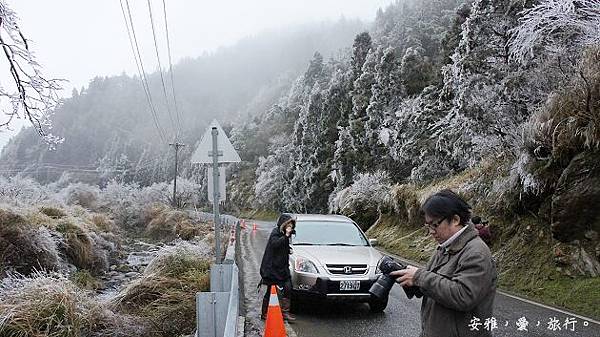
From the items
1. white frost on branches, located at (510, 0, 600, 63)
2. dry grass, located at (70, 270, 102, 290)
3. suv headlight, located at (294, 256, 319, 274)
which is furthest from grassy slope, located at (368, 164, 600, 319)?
dry grass, located at (70, 270, 102, 290)

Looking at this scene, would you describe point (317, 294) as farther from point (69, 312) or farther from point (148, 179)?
point (148, 179)

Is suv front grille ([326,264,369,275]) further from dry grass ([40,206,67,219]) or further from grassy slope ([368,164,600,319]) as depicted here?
dry grass ([40,206,67,219])

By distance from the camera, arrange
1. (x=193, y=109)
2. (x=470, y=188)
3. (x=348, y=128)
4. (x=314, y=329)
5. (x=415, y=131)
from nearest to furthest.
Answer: (x=314, y=329) → (x=470, y=188) → (x=415, y=131) → (x=348, y=128) → (x=193, y=109)

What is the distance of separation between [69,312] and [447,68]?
15534 millimetres

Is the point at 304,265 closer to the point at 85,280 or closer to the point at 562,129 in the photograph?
the point at 562,129

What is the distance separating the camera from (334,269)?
7992 mm

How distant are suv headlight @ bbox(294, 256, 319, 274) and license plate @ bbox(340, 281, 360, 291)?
1.47ft

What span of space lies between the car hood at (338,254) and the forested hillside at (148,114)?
105526 mm

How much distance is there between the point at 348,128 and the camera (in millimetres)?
40594

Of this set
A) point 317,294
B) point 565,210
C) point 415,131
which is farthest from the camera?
point 415,131

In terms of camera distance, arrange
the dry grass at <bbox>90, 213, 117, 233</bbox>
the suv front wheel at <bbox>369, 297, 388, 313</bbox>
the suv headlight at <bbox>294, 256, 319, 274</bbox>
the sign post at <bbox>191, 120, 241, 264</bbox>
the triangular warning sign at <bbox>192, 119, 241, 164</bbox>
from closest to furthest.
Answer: the sign post at <bbox>191, 120, 241, 264</bbox> < the triangular warning sign at <bbox>192, 119, 241, 164</bbox> < the suv headlight at <bbox>294, 256, 319, 274</bbox> < the suv front wheel at <bbox>369, 297, 388, 313</bbox> < the dry grass at <bbox>90, 213, 117, 233</bbox>

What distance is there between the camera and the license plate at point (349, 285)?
25.8ft

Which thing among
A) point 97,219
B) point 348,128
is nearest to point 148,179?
point 348,128

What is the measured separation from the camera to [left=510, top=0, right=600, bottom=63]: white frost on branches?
36.8ft
